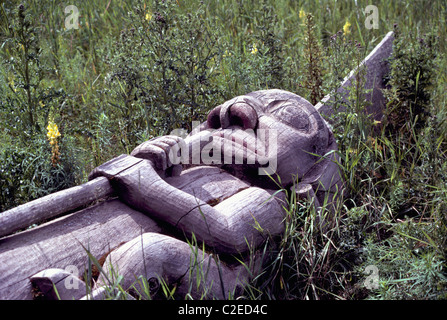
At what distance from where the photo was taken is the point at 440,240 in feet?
9.55

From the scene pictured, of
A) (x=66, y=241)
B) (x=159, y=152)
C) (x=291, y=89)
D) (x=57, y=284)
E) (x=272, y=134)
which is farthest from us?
(x=291, y=89)

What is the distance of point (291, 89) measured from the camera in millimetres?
4777

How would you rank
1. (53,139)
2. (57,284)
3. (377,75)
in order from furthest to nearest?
(377,75) → (53,139) → (57,284)

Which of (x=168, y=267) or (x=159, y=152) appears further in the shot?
(x=159, y=152)

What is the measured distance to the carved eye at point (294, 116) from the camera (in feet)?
10.7

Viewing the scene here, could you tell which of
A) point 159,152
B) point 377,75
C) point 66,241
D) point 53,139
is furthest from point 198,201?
point 377,75

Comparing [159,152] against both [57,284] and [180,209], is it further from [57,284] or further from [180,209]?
[57,284]

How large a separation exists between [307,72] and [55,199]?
303cm

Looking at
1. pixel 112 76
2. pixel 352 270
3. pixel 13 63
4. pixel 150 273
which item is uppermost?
pixel 13 63

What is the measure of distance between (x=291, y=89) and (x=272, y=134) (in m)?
1.74

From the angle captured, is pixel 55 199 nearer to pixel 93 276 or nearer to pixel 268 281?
pixel 93 276

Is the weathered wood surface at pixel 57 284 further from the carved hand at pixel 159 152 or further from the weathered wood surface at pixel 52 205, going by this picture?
the carved hand at pixel 159 152

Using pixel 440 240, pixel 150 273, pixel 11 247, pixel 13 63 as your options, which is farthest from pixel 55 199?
pixel 440 240

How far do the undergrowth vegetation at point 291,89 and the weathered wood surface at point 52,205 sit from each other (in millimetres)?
585
